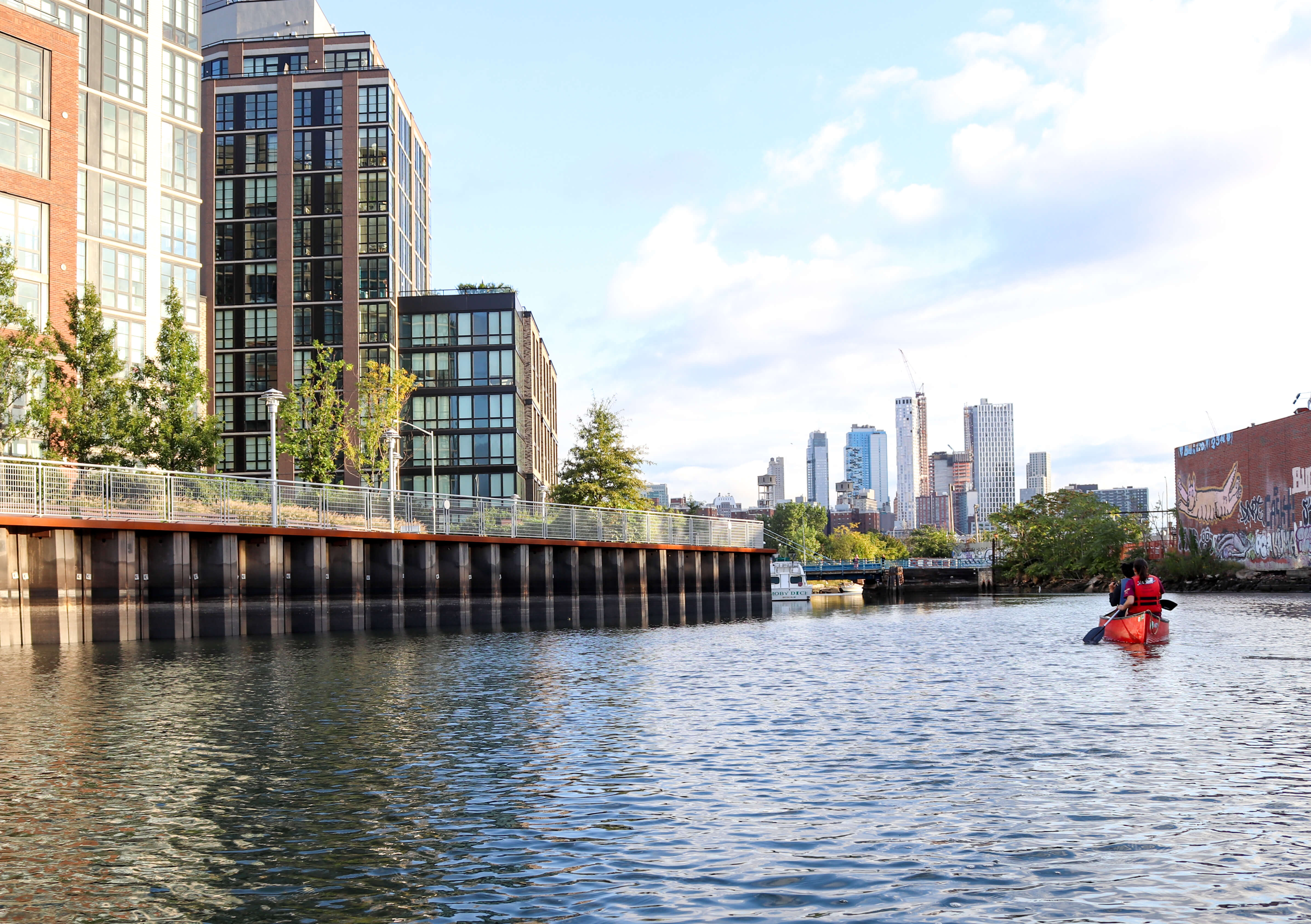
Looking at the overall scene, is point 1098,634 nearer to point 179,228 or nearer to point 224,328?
point 179,228

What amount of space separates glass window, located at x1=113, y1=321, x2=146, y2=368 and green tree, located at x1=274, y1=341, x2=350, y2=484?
8405 mm

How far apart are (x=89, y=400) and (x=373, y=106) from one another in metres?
53.6

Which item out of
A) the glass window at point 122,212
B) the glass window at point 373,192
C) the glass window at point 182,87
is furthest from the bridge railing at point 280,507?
the glass window at point 373,192

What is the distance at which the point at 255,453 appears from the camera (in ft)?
304

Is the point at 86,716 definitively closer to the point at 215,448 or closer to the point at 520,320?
the point at 215,448

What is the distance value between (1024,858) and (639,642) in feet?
90.9

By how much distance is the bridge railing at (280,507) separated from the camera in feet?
109

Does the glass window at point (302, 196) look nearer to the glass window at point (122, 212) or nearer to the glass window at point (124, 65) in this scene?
the glass window at point (124, 65)

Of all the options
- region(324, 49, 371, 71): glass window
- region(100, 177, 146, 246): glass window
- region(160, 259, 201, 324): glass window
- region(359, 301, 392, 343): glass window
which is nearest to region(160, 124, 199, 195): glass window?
region(100, 177, 146, 246): glass window

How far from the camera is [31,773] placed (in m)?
13.5

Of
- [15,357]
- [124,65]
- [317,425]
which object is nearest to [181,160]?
[124,65]

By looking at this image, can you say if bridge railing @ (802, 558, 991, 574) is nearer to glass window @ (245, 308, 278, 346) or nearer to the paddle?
glass window @ (245, 308, 278, 346)

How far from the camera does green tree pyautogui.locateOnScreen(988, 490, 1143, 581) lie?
4670 inches

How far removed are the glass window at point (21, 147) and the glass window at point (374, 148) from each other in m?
42.8
